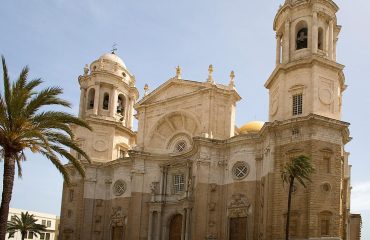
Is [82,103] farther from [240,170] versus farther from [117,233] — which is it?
[240,170]

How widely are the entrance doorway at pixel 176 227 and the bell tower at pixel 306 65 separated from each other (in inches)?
519

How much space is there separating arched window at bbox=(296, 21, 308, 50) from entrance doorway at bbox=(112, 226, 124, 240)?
23847 mm

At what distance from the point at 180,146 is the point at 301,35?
1580cm

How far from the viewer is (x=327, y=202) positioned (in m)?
32.1

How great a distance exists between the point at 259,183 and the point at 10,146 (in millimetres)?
21538

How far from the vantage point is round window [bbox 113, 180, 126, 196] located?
1906 inches

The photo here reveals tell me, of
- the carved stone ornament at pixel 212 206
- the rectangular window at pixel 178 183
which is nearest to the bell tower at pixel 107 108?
the rectangular window at pixel 178 183

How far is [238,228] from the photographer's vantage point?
3844 cm

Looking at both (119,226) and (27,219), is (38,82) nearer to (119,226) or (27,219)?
(119,226)

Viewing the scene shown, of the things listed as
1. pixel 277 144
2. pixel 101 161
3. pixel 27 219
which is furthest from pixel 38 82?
pixel 27 219

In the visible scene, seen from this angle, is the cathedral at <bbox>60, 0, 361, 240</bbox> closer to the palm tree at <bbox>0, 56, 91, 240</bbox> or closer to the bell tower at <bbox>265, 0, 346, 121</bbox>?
the bell tower at <bbox>265, 0, 346, 121</bbox>

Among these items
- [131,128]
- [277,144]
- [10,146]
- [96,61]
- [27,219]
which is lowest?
[27,219]

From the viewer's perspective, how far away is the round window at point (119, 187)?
1906 inches

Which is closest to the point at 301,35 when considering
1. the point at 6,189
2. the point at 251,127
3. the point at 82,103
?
the point at 251,127
